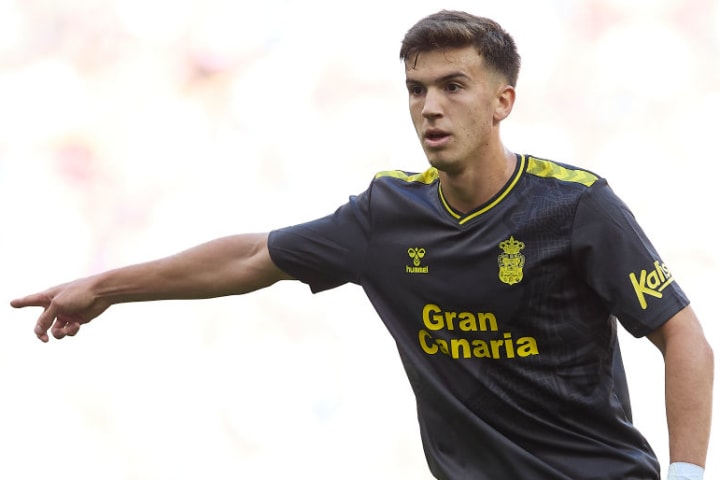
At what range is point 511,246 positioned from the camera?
621cm

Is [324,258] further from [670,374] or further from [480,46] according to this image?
[670,374]

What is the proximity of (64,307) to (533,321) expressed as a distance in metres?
2.67

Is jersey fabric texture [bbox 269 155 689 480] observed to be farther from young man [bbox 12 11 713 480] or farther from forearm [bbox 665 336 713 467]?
forearm [bbox 665 336 713 467]

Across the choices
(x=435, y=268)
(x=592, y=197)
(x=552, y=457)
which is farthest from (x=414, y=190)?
(x=552, y=457)

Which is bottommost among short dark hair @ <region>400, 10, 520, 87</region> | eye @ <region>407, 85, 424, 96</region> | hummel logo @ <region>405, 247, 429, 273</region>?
hummel logo @ <region>405, 247, 429, 273</region>

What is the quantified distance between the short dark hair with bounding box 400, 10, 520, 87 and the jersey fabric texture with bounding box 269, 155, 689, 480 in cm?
52

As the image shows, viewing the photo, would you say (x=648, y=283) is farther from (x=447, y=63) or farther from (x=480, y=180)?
(x=447, y=63)

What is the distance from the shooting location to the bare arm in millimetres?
5750

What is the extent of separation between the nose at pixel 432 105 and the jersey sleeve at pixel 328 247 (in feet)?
2.46

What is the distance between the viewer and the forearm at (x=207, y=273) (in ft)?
22.7

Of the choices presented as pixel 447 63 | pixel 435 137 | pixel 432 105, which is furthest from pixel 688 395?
pixel 447 63

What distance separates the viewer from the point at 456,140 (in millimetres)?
6184

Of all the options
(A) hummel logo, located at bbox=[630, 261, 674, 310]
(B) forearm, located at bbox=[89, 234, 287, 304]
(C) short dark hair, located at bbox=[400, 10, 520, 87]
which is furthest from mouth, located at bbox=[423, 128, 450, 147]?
(B) forearm, located at bbox=[89, 234, 287, 304]

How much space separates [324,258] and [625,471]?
194 cm
